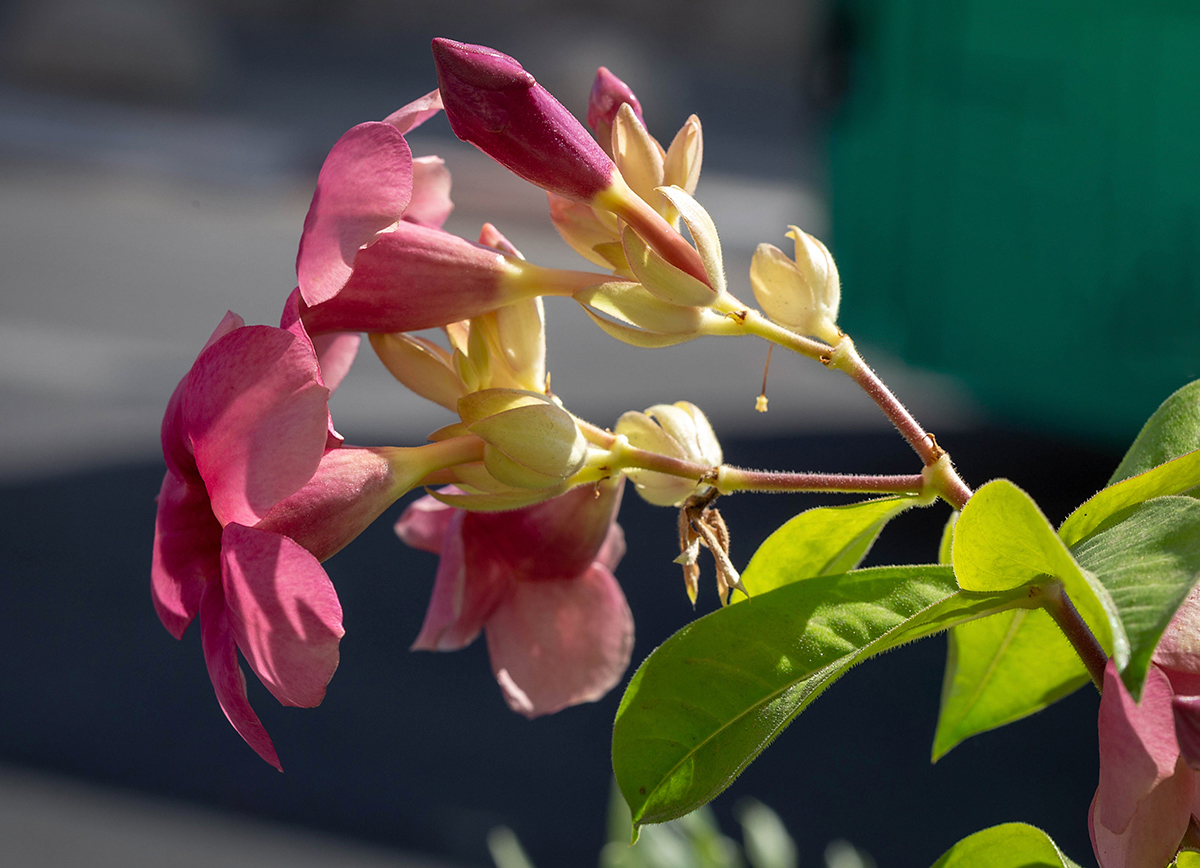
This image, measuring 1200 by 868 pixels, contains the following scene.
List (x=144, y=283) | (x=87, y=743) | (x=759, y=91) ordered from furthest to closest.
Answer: (x=759, y=91), (x=144, y=283), (x=87, y=743)

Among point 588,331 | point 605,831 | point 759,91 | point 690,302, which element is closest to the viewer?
point 690,302

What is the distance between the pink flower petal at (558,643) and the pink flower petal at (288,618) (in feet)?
0.46

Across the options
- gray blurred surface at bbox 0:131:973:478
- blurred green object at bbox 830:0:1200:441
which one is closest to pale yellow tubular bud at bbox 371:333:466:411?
blurred green object at bbox 830:0:1200:441

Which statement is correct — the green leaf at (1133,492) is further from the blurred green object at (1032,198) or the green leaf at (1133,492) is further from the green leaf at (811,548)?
the blurred green object at (1032,198)

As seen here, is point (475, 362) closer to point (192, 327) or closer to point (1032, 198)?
point (1032, 198)

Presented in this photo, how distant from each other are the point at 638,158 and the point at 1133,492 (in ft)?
0.53

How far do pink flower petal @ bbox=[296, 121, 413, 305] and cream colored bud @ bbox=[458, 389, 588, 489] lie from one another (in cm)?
6

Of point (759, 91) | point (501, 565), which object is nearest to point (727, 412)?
point (501, 565)

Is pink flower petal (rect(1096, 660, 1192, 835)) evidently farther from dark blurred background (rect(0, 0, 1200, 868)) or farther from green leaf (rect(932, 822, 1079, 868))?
dark blurred background (rect(0, 0, 1200, 868))

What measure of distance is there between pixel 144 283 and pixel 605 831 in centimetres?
378

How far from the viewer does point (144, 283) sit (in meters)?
4.94

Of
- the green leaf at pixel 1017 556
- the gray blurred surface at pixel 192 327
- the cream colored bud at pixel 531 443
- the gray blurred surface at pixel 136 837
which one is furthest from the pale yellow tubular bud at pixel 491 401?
the gray blurred surface at pixel 192 327

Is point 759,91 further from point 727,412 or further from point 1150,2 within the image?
point 1150,2

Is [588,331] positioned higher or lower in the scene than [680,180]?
lower
